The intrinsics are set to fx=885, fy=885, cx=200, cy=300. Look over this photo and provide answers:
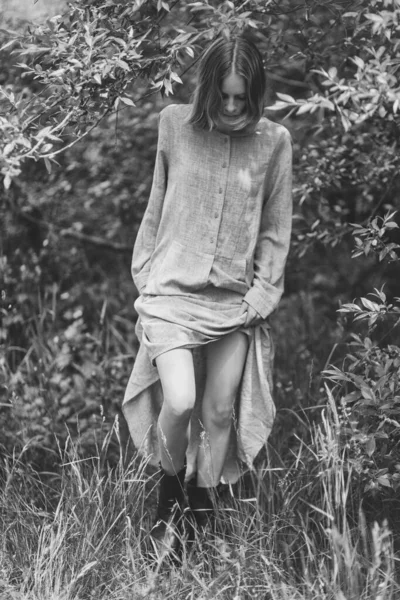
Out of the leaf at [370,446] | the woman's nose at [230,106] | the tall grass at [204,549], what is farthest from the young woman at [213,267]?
the leaf at [370,446]

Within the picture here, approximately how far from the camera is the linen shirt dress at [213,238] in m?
3.20

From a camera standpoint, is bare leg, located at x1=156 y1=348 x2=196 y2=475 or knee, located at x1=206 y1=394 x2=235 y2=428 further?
knee, located at x1=206 y1=394 x2=235 y2=428

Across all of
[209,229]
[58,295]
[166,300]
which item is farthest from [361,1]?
[58,295]

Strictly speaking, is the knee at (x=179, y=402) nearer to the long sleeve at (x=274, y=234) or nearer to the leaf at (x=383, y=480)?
the long sleeve at (x=274, y=234)

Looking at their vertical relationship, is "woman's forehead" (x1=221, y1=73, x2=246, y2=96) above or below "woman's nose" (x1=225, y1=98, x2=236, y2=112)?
above

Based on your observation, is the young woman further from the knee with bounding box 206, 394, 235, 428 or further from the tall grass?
the tall grass

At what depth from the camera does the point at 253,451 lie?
3418 mm

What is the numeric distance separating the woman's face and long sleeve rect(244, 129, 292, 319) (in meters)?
0.26

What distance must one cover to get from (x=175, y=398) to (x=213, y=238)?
0.61 m

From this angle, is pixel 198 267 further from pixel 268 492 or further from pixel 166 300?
pixel 268 492

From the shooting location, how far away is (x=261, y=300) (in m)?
3.28

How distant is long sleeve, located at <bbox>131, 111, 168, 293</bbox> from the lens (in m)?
3.28

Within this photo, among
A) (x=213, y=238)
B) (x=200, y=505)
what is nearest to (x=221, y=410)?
(x=200, y=505)

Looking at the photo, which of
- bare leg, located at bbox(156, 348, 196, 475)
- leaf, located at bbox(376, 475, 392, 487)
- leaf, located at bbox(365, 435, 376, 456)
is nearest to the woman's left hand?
bare leg, located at bbox(156, 348, 196, 475)
